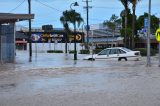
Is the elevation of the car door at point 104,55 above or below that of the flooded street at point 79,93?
above

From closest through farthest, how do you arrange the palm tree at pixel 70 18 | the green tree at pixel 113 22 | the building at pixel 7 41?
the building at pixel 7 41
the palm tree at pixel 70 18
the green tree at pixel 113 22

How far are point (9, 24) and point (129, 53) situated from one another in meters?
10.4

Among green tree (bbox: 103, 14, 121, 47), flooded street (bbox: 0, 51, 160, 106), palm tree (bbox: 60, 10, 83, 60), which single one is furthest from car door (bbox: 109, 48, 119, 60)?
green tree (bbox: 103, 14, 121, 47)

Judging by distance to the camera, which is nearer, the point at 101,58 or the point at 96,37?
the point at 101,58

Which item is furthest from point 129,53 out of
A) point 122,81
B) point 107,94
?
point 107,94

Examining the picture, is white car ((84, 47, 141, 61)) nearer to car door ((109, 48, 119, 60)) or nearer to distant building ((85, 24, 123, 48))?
car door ((109, 48, 119, 60))

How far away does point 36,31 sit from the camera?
5497 inches

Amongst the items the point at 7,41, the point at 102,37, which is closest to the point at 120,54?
the point at 7,41

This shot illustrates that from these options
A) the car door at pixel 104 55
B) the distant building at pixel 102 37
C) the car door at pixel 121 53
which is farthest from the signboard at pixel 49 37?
the car door at pixel 121 53

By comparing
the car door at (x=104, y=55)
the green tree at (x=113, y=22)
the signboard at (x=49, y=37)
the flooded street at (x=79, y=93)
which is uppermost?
the green tree at (x=113, y=22)

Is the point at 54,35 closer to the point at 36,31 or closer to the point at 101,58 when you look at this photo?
the point at 36,31

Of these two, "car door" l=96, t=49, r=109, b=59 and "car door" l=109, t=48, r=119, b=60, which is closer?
"car door" l=109, t=48, r=119, b=60

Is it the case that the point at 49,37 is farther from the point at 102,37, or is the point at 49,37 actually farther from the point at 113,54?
the point at 113,54

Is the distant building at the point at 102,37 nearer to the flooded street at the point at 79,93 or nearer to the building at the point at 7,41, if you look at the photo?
the building at the point at 7,41
